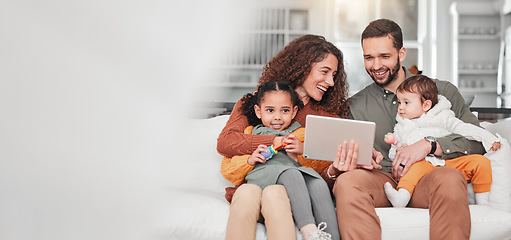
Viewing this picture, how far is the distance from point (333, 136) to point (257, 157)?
0.24m

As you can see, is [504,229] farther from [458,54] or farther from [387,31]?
[458,54]

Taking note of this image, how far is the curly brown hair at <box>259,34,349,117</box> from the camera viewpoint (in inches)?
71.2

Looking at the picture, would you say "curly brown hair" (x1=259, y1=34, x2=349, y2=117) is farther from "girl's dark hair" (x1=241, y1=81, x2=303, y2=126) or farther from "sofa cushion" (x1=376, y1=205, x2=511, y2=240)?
"sofa cushion" (x1=376, y1=205, x2=511, y2=240)

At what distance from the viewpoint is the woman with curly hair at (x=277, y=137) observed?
1.29 metres

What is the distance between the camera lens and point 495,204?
1486 mm

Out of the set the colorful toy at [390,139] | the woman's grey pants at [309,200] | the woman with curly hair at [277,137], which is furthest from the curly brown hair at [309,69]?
the woman's grey pants at [309,200]

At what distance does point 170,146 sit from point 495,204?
44.7 inches

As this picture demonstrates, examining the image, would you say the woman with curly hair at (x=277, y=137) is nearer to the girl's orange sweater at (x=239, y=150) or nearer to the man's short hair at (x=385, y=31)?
the girl's orange sweater at (x=239, y=150)

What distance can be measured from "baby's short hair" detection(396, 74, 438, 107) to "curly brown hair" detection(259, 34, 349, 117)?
0.24m

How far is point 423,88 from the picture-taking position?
167cm

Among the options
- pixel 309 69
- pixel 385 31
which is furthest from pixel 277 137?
pixel 385 31

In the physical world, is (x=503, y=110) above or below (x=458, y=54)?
below

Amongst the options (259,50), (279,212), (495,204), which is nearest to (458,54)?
(259,50)

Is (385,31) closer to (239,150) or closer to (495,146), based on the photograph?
(495,146)
